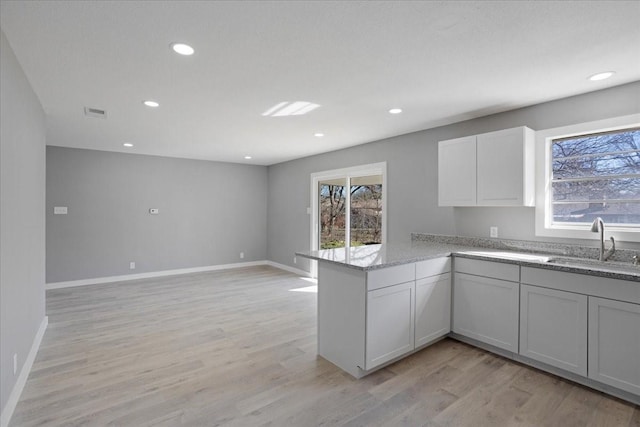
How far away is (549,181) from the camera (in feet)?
10.2

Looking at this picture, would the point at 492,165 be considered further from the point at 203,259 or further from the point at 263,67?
the point at 203,259

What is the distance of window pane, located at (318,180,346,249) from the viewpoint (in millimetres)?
5684

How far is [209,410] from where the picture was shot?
2131mm

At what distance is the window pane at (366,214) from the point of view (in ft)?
16.3

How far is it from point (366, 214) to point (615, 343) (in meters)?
3.35

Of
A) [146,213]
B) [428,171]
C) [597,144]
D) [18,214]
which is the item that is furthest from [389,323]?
[146,213]

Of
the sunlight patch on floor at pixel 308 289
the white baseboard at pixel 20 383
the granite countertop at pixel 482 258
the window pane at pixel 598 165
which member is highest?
the window pane at pixel 598 165

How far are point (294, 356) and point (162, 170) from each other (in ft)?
15.9

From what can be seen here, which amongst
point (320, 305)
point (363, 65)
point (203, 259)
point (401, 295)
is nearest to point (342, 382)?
point (320, 305)

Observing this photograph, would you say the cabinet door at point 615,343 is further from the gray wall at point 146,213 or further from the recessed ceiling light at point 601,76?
Answer: the gray wall at point 146,213

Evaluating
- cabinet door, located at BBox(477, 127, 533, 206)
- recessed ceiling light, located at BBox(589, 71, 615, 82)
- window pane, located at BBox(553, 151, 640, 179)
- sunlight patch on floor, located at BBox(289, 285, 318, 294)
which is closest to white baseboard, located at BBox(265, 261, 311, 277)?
sunlight patch on floor, located at BBox(289, 285, 318, 294)

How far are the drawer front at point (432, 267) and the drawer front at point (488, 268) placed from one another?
11cm

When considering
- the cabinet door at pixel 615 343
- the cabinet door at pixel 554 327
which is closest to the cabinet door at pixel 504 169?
the cabinet door at pixel 554 327

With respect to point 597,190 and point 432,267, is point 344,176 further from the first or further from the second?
point 597,190
